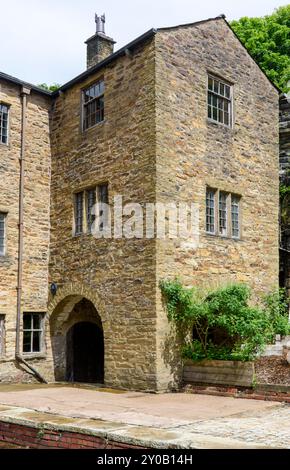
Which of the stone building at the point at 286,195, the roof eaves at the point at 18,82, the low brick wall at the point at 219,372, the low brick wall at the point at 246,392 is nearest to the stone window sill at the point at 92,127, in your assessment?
the roof eaves at the point at 18,82

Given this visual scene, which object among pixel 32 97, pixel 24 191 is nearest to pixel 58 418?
pixel 24 191

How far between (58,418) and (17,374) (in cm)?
716

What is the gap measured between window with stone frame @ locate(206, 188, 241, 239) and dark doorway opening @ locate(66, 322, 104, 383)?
502 cm

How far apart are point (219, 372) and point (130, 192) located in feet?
15.7

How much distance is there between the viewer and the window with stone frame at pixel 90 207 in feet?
49.6

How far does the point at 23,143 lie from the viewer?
640 inches

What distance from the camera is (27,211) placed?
16.2 metres

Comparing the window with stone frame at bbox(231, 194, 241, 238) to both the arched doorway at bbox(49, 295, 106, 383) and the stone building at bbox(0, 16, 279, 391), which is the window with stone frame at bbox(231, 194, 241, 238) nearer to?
the stone building at bbox(0, 16, 279, 391)

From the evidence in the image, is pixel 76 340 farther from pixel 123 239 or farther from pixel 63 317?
pixel 123 239

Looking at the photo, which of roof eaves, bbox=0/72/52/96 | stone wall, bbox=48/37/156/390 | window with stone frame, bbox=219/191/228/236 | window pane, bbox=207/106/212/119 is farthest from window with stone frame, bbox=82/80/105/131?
window with stone frame, bbox=219/191/228/236

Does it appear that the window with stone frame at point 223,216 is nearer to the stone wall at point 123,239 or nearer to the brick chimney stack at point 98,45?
the stone wall at point 123,239

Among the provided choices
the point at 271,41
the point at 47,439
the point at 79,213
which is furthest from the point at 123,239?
the point at 271,41

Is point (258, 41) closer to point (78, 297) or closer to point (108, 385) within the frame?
point (78, 297)
